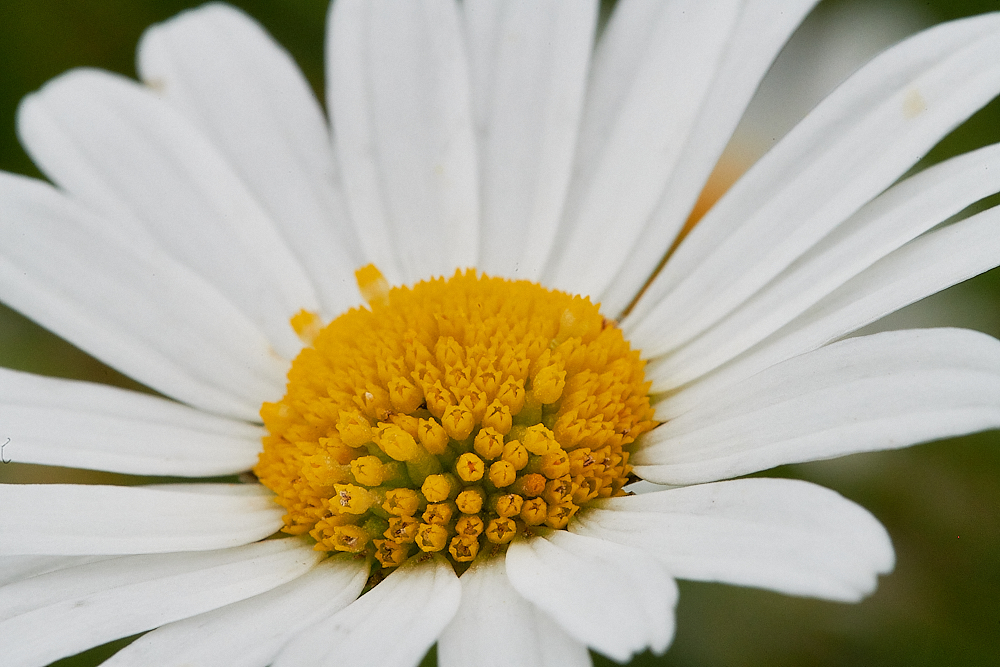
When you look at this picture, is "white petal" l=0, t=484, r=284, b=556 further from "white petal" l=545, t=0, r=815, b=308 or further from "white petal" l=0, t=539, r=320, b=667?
"white petal" l=545, t=0, r=815, b=308

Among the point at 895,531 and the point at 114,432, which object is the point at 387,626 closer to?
the point at 114,432

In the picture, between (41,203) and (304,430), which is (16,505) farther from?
(41,203)

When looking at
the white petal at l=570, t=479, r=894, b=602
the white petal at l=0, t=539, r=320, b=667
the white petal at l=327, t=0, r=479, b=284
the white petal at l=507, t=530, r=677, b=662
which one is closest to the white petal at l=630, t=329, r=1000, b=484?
the white petal at l=570, t=479, r=894, b=602

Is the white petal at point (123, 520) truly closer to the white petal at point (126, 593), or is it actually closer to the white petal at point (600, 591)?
the white petal at point (126, 593)

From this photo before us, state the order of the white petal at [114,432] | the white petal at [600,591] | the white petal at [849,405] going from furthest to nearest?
the white petal at [114,432] → the white petal at [849,405] → the white petal at [600,591]

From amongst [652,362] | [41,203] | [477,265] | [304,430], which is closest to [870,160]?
[652,362]

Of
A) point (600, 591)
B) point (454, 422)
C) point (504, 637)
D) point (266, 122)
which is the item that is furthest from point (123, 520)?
point (266, 122)

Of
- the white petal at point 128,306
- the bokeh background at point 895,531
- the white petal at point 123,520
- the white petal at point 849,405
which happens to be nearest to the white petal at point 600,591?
the white petal at point 849,405
